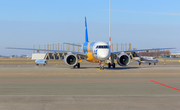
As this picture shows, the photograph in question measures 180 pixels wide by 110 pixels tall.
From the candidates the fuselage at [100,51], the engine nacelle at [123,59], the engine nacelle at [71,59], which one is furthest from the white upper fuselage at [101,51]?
the engine nacelle at [123,59]

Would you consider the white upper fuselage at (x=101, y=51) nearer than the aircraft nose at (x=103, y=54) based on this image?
No

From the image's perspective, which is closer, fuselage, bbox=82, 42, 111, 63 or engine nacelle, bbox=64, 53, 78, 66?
fuselage, bbox=82, 42, 111, 63

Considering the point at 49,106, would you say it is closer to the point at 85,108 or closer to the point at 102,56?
the point at 85,108

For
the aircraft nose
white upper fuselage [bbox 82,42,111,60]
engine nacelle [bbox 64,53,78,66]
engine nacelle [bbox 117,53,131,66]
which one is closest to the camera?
the aircraft nose

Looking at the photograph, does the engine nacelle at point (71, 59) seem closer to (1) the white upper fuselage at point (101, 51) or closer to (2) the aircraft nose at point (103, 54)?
(1) the white upper fuselage at point (101, 51)

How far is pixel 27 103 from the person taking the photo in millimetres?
8852

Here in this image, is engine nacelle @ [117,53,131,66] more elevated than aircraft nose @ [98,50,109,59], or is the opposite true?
aircraft nose @ [98,50,109,59]

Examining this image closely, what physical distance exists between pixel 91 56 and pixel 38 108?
25537mm

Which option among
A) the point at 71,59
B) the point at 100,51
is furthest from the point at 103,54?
the point at 71,59

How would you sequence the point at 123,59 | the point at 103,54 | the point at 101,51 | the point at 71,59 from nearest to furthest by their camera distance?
1. the point at 103,54
2. the point at 101,51
3. the point at 71,59
4. the point at 123,59

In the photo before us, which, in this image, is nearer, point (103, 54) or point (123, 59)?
point (103, 54)

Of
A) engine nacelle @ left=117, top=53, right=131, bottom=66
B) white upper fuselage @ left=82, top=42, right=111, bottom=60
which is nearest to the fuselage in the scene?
white upper fuselage @ left=82, top=42, right=111, bottom=60

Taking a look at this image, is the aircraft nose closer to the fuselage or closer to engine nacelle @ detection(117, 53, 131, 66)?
the fuselage

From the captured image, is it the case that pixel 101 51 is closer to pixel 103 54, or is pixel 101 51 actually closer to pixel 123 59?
pixel 103 54
